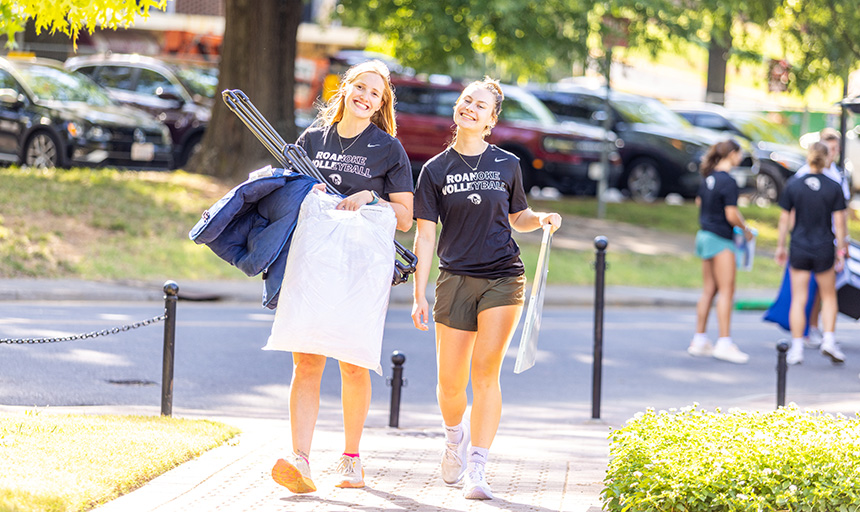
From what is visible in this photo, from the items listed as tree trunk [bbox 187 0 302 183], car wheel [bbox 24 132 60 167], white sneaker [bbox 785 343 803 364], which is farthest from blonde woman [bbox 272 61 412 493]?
car wheel [bbox 24 132 60 167]

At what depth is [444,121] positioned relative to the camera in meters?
21.7

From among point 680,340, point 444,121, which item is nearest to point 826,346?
point 680,340

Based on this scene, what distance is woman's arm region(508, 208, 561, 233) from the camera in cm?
571

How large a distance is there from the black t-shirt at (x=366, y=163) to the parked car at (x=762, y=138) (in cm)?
1902

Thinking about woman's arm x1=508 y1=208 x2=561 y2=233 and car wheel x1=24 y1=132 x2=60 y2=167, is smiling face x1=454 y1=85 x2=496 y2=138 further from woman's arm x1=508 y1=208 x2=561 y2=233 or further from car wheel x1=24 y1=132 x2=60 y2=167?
car wheel x1=24 y1=132 x2=60 y2=167

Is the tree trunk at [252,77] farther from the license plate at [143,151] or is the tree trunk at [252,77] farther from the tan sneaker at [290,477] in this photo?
the tan sneaker at [290,477]

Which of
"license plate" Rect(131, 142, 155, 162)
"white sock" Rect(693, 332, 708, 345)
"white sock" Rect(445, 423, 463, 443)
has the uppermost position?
"license plate" Rect(131, 142, 155, 162)

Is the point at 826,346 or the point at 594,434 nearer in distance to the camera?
the point at 594,434

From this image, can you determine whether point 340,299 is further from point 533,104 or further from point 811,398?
→ point 533,104

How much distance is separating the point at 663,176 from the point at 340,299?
1878 centimetres

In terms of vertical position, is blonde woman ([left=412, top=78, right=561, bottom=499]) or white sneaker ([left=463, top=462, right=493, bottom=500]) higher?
blonde woman ([left=412, top=78, right=561, bottom=499])

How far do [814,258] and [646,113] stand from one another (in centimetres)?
1361

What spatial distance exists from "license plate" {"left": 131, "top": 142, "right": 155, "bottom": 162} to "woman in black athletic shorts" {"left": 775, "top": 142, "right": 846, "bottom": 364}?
11.0 meters

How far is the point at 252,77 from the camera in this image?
59.0ft
